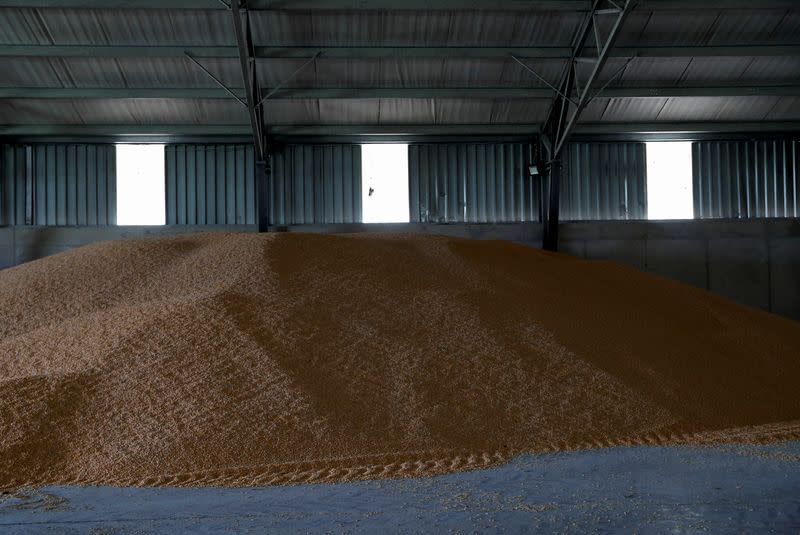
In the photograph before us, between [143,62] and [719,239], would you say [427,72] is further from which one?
[719,239]

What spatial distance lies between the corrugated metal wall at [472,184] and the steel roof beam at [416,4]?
3.80 metres

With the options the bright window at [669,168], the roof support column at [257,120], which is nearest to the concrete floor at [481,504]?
the roof support column at [257,120]

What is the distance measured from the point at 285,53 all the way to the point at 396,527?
9.73m

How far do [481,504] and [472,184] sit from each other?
1098 cm

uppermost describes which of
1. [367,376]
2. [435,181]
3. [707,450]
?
[435,181]

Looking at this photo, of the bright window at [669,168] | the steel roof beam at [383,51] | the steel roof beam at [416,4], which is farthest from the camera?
the bright window at [669,168]

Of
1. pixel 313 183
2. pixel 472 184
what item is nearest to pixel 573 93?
pixel 472 184

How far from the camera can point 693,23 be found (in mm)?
11148

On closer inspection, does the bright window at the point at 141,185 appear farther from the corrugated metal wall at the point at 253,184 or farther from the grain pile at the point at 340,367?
the grain pile at the point at 340,367

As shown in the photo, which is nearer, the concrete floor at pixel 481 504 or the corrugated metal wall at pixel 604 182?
the concrete floor at pixel 481 504

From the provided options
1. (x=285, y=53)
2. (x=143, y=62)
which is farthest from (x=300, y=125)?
(x=143, y=62)

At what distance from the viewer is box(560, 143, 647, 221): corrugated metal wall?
45.9 ft

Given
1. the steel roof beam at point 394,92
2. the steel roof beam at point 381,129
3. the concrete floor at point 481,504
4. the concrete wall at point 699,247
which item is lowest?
the concrete floor at point 481,504

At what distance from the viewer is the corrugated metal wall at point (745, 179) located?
46.2ft
